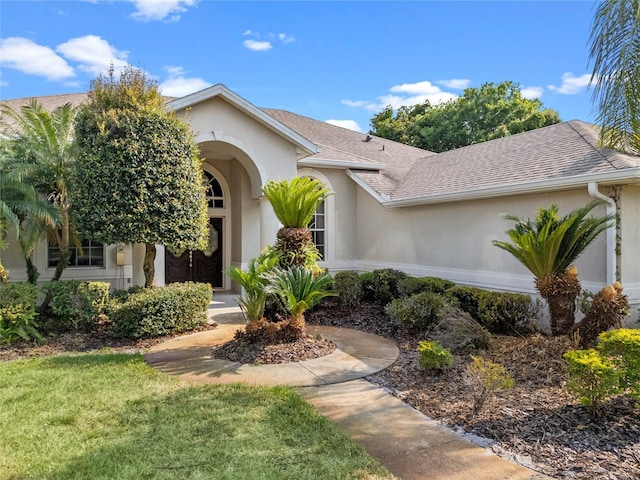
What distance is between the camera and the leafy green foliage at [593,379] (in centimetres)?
433

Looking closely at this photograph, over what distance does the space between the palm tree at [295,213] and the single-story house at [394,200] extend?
3075 mm

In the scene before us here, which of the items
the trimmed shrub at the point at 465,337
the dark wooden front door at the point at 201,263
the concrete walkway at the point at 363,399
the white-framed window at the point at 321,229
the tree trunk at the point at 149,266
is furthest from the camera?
the white-framed window at the point at 321,229

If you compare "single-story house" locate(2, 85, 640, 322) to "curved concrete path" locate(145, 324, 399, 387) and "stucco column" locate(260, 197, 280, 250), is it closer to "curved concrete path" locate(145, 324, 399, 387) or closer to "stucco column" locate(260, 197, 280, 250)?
"stucco column" locate(260, 197, 280, 250)

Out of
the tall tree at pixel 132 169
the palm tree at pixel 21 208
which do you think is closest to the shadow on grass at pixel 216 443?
the tall tree at pixel 132 169

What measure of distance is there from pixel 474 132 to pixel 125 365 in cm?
2969

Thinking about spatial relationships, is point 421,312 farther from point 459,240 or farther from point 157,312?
point 157,312

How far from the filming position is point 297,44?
1460 centimetres

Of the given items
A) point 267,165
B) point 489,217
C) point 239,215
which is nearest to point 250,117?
point 267,165

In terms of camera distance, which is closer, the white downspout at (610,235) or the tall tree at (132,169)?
the white downspout at (610,235)

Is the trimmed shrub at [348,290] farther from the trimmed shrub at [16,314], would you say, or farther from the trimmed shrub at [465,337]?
the trimmed shrub at [16,314]

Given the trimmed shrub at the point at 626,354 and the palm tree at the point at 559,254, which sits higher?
the palm tree at the point at 559,254

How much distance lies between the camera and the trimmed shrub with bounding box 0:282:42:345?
8.25 metres

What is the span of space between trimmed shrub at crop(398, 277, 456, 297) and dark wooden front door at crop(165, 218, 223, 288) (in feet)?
23.0

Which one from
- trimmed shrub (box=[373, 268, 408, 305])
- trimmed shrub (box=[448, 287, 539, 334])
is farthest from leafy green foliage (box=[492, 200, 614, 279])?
trimmed shrub (box=[373, 268, 408, 305])
